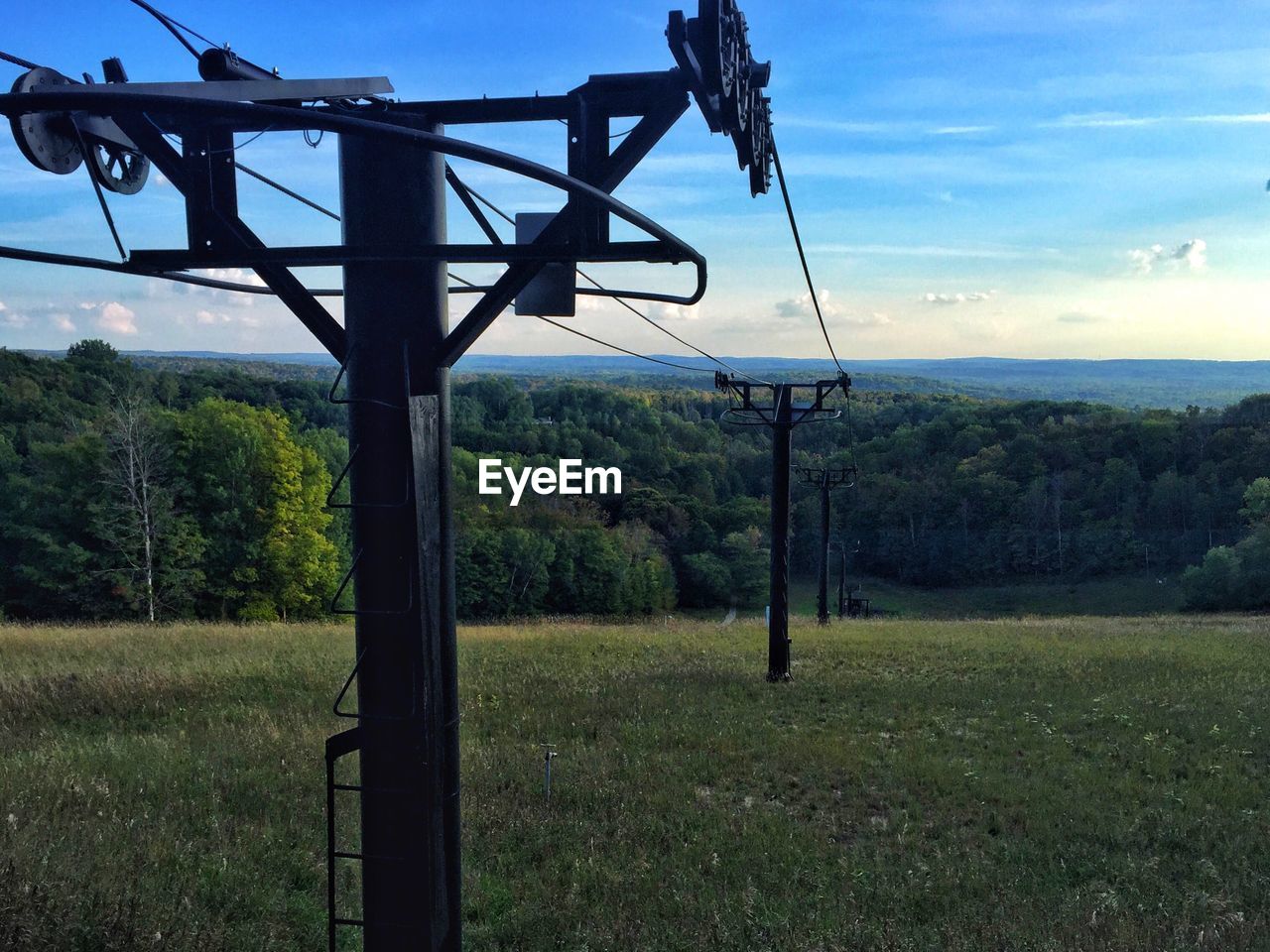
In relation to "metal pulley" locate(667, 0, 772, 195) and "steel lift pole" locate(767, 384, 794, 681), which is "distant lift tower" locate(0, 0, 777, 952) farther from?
"steel lift pole" locate(767, 384, 794, 681)

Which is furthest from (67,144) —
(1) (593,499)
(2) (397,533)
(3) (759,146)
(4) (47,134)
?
(1) (593,499)

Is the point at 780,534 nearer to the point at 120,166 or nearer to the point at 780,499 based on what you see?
the point at 780,499

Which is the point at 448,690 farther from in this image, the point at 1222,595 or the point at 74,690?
the point at 1222,595

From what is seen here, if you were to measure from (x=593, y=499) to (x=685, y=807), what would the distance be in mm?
76552

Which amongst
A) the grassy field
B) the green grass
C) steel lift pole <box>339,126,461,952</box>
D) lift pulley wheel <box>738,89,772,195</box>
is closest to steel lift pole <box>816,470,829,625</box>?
the grassy field

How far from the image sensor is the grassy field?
5379mm

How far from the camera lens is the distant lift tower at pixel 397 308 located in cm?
347

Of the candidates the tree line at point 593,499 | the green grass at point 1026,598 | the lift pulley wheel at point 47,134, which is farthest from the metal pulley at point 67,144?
the green grass at point 1026,598

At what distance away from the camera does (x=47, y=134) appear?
3197 millimetres

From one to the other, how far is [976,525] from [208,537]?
7436 cm

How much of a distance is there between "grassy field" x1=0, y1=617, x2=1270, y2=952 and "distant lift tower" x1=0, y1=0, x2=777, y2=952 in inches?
85.4

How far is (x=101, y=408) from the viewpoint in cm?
4525

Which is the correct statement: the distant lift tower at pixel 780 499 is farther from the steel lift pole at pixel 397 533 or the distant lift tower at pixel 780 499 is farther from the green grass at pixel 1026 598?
the green grass at pixel 1026 598

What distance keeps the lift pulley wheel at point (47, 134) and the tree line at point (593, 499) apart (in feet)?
114
